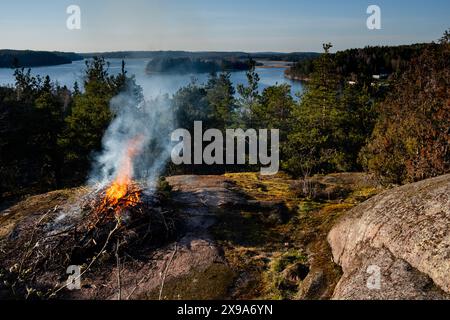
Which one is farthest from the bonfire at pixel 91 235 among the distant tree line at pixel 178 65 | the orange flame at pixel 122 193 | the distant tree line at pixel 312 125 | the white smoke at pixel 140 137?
the distant tree line at pixel 178 65

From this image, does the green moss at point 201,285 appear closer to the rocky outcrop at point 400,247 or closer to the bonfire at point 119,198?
the rocky outcrop at point 400,247

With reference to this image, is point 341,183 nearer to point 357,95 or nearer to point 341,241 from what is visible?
point 341,241

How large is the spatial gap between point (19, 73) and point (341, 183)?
6127 centimetres

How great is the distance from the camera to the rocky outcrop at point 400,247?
8.30 m

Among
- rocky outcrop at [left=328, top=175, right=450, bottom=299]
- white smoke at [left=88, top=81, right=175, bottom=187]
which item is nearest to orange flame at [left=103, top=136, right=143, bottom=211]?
rocky outcrop at [left=328, top=175, right=450, bottom=299]

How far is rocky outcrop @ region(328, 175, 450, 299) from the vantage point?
8.30 meters

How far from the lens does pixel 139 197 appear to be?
15.4 meters

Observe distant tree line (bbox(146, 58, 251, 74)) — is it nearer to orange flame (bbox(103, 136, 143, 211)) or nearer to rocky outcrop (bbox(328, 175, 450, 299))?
orange flame (bbox(103, 136, 143, 211))

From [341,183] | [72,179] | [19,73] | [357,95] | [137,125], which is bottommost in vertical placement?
[72,179]

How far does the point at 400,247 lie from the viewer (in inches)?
372

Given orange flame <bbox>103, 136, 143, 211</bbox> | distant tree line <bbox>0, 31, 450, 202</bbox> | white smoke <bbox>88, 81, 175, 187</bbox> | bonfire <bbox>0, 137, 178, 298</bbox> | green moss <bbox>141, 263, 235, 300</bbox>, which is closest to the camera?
green moss <bbox>141, 263, 235, 300</bbox>

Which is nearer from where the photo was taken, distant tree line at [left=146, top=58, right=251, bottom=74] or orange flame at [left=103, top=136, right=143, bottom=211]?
orange flame at [left=103, top=136, right=143, bottom=211]

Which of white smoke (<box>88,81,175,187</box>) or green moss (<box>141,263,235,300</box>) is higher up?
white smoke (<box>88,81,175,187</box>)

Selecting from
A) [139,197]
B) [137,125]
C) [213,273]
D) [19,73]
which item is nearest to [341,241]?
[213,273]
